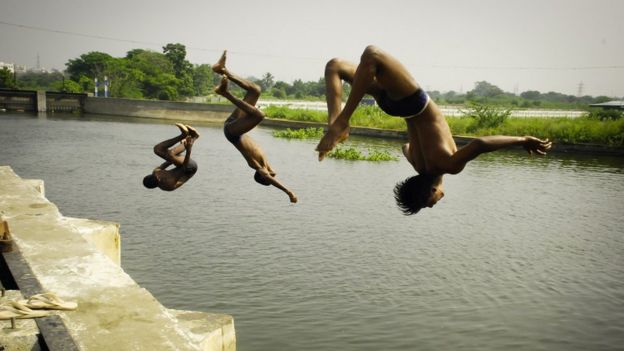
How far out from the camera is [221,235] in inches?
730

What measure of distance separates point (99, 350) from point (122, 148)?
3484 centimetres

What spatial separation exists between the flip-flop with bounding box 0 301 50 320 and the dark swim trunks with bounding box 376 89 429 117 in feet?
18.7

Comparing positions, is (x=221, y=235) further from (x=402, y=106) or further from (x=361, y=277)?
(x=402, y=106)

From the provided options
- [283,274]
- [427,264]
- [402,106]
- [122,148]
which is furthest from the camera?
[122,148]

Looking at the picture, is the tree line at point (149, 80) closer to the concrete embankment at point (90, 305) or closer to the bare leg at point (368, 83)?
the concrete embankment at point (90, 305)

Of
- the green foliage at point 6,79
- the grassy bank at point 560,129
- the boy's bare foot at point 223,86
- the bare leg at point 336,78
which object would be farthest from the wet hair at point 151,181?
the green foliage at point 6,79

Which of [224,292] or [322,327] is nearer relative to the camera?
[322,327]

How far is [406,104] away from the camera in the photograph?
3904 mm

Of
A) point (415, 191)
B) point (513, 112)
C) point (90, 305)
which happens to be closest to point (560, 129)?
point (513, 112)

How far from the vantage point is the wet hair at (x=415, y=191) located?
4.65 meters

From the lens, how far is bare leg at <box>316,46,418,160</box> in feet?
11.6

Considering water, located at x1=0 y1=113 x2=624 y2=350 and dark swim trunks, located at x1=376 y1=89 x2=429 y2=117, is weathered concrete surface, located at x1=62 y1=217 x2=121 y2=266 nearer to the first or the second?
water, located at x1=0 y1=113 x2=624 y2=350

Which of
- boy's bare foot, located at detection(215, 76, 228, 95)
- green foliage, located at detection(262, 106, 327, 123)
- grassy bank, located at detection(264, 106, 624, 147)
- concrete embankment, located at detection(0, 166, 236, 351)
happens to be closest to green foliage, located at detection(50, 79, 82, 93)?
green foliage, located at detection(262, 106, 327, 123)

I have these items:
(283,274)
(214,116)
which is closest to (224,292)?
(283,274)
